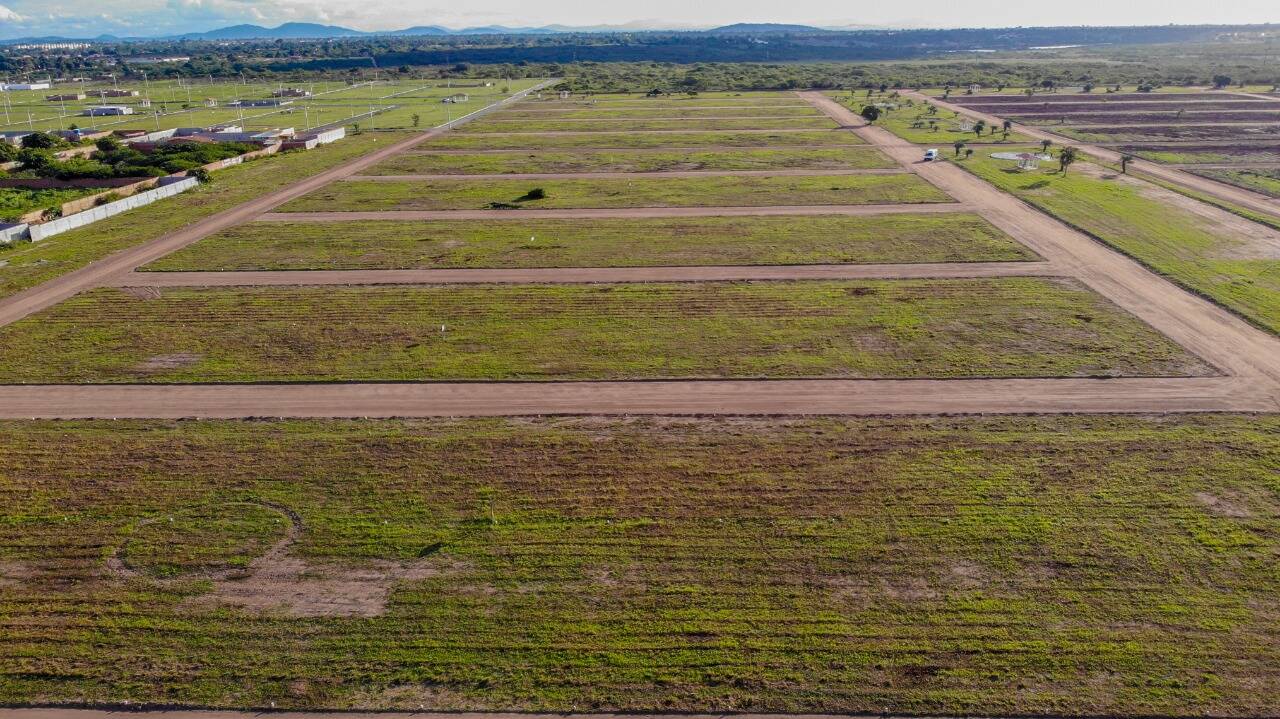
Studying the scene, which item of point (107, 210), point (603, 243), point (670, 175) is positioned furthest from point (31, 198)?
point (670, 175)

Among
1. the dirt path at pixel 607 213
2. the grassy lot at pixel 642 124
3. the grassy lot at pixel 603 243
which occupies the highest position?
the grassy lot at pixel 642 124

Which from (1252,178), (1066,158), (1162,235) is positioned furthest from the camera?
(1066,158)

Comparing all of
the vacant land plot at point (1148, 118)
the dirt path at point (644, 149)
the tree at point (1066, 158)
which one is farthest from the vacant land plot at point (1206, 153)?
the vacant land plot at point (1148, 118)

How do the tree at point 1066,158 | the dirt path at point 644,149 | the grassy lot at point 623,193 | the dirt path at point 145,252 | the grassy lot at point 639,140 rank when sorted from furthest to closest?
the grassy lot at point 639,140 < the dirt path at point 644,149 < the tree at point 1066,158 < the grassy lot at point 623,193 < the dirt path at point 145,252

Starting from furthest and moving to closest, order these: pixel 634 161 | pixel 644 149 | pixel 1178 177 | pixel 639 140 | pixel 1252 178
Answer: pixel 639 140
pixel 644 149
pixel 634 161
pixel 1178 177
pixel 1252 178

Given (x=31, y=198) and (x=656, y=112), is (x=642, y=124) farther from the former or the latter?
(x=31, y=198)

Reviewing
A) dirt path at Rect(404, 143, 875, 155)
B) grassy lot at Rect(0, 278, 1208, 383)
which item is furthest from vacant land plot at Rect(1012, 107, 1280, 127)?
grassy lot at Rect(0, 278, 1208, 383)

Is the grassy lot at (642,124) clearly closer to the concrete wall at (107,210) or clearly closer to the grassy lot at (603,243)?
the concrete wall at (107,210)

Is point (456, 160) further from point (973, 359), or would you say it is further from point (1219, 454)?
point (1219, 454)
